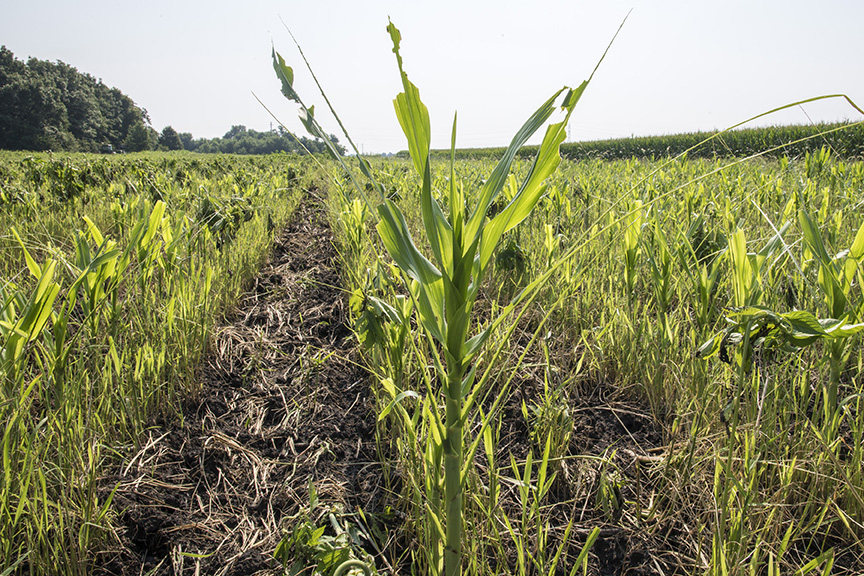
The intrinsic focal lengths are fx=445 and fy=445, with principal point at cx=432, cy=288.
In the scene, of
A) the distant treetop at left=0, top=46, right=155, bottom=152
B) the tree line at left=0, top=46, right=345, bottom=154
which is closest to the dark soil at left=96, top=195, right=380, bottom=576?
the tree line at left=0, top=46, right=345, bottom=154

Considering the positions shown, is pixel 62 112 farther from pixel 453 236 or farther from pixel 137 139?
pixel 453 236

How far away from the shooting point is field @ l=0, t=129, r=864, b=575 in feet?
2.55

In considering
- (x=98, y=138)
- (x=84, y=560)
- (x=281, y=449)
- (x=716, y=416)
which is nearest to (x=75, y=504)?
(x=84, y=560)

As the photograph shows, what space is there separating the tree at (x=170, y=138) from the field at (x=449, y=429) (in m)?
67.5

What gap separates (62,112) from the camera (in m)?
36.6

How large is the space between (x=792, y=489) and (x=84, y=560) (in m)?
1.51

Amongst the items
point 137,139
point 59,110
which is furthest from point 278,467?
point 137,139

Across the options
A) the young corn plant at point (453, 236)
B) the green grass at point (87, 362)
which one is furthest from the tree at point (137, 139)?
the young corn plant at point (453, 236)

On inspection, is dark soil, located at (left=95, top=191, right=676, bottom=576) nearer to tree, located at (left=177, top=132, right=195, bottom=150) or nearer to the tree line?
the tree line

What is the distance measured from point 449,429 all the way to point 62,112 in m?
49.3

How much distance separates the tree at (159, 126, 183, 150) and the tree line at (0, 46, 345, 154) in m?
5.72

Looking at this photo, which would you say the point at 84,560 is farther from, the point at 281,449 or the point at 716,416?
the point at 716,416

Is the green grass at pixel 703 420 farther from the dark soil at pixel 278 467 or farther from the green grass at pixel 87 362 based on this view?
the green grass at pixel 87 362

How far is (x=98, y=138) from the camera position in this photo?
4122 centimetres
